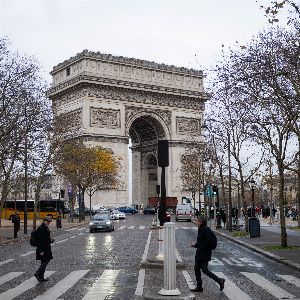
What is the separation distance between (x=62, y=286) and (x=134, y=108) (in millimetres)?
73875

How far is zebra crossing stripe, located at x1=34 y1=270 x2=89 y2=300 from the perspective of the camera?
1331cm

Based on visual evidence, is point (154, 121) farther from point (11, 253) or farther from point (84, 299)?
point (84, 299)

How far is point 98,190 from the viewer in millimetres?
82188

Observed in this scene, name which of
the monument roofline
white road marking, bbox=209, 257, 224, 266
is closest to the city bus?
the monument roofline

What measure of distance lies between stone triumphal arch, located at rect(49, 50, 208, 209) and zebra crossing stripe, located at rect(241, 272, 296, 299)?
62.7 meters

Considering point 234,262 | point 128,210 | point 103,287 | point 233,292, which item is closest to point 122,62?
point 128,210

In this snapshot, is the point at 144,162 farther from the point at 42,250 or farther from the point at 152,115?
the point at 42,250

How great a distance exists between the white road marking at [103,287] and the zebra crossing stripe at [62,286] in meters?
0.59

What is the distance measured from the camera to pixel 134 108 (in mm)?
88188

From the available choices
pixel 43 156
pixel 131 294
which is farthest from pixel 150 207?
pixel 131 294

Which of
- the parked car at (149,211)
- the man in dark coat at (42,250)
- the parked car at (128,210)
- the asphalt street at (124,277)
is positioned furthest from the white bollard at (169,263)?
the parked car at (149,211)

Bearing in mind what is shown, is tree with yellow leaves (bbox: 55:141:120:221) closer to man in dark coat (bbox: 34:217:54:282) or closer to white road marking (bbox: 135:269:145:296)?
white road marking (bbox: 135:269:145:296)

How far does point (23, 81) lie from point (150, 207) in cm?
5381

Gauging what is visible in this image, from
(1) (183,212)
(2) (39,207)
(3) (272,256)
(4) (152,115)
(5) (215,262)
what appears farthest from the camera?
(4) (152,115)
